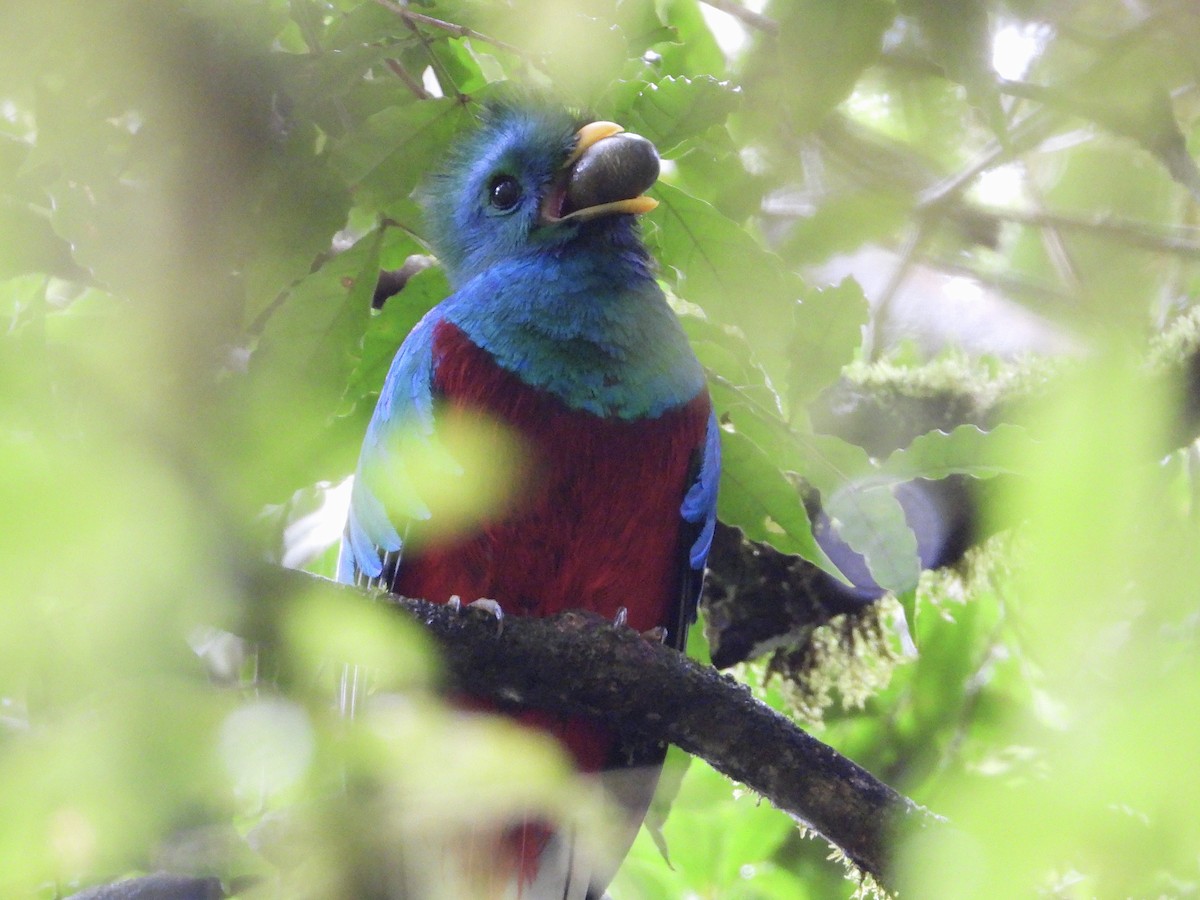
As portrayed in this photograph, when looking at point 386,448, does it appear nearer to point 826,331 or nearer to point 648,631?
point 648,631

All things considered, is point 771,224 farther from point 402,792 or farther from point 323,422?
point 402,792

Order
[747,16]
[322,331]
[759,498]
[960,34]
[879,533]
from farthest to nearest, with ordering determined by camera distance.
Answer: [759,498] → [322,331] → [879,533] → [747,16] → [960,34]

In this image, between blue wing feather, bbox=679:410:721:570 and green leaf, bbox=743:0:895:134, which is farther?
blue wing feather, bbox=679:410:721:570

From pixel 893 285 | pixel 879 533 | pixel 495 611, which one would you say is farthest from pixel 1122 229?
pixel 495 611

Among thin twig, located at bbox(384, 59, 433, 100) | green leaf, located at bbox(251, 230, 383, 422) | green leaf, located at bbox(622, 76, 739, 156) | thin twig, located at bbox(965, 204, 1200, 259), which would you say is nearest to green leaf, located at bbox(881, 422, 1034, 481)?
thin twig, located at bbox(965, 204, 1200, 259)

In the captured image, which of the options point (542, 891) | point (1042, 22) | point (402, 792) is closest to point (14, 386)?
point (402, 792)

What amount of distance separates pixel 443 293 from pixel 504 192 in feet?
0.72

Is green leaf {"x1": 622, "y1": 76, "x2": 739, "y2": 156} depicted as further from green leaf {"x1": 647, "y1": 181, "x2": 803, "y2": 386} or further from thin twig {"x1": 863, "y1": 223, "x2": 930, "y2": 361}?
thin twig {"x1": 863, "y1": 223, "x2": 930, "y2": 361}

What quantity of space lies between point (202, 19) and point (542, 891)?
140cm

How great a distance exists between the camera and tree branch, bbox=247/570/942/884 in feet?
4.98

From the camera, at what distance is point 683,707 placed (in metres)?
1.58

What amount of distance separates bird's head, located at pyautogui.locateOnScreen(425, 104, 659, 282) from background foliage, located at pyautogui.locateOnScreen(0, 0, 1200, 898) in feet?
0.22

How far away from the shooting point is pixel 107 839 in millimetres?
885

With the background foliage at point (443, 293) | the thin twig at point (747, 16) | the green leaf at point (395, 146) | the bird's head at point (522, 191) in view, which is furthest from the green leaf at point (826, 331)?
the green leaf at point (395, 146)
